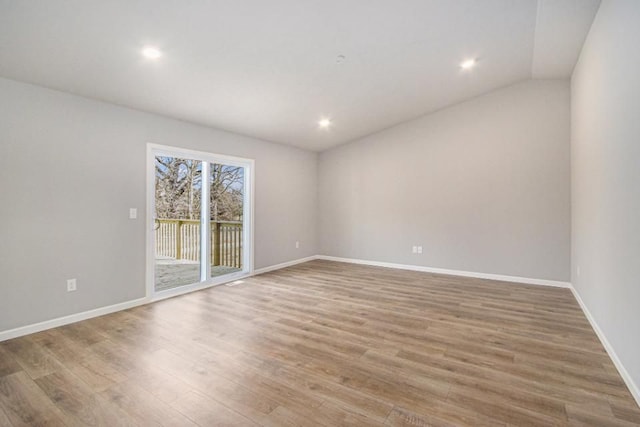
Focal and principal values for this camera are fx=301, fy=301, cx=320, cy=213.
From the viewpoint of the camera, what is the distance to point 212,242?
5102 mm

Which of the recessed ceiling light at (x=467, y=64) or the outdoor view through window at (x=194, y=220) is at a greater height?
the recessed ceiling light at (x=467, y=64)

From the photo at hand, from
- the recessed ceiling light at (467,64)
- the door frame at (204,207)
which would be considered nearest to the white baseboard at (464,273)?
the door frame at (204,207)

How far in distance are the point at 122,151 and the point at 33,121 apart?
0.77 metres

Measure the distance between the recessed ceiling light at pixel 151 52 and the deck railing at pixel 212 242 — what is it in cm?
271

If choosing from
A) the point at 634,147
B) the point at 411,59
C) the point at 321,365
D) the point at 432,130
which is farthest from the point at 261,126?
the point at 634,147

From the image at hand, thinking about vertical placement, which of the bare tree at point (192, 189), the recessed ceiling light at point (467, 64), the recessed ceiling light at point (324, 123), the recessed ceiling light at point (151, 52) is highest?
the recessed ceiling light at point (467, 64)

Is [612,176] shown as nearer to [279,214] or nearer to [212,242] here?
[279,214]

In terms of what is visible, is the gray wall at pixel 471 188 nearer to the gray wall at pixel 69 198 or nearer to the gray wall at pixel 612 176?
the gray wall at pixel 612 176

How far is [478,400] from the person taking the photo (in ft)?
5.98

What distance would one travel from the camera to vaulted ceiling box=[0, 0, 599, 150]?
7.49 feet

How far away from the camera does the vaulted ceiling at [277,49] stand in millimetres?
2283

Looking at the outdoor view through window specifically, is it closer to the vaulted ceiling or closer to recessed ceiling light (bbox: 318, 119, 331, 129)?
the vaulted ceiling

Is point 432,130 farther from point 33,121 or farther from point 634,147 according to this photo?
point 33,121

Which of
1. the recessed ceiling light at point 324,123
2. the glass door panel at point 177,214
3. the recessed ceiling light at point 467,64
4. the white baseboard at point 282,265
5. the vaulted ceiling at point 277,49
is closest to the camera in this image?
the vaulted ceiling at point 277,49
